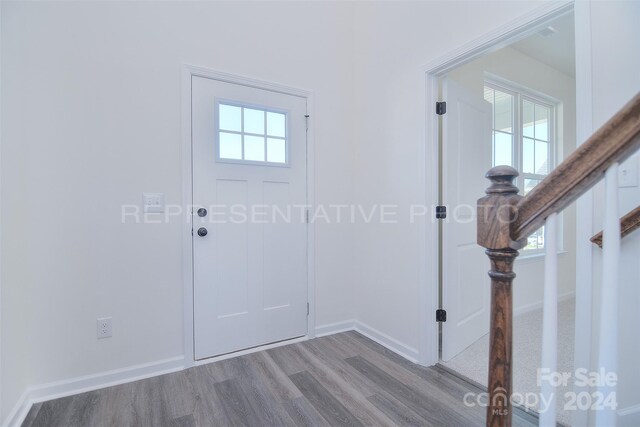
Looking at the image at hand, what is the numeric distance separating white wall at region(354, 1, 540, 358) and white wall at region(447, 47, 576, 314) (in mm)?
897

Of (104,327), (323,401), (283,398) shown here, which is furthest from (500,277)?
(104,327)

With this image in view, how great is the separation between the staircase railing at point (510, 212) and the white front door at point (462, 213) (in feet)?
→ 5.10

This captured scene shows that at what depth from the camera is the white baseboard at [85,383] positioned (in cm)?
161

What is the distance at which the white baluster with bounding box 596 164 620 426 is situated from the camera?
1.84 ft

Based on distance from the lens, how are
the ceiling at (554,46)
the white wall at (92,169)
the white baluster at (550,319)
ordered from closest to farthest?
1. the white baluster at (550,319)
2. the white wall at (92,169)
3. the ceiling at (554,46)

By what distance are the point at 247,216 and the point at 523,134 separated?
324cm

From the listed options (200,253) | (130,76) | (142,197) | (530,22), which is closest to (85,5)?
(130,76)

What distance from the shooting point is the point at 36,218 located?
1.75 metres

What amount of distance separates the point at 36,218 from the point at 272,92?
1783 millimetres

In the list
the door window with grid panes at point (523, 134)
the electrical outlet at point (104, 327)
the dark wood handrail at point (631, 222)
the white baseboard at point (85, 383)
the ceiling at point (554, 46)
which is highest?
the ceiling at point (554, 46)

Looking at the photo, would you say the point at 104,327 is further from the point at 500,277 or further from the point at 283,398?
the point at 500,277

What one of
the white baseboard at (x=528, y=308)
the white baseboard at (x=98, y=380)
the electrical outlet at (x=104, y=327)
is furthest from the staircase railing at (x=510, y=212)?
the white baseboard at (x=528, y=308)

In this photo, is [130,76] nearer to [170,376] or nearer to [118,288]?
[118,288]

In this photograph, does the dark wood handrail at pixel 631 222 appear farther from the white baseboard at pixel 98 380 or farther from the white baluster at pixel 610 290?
the white baseboard at pixel 98 380
